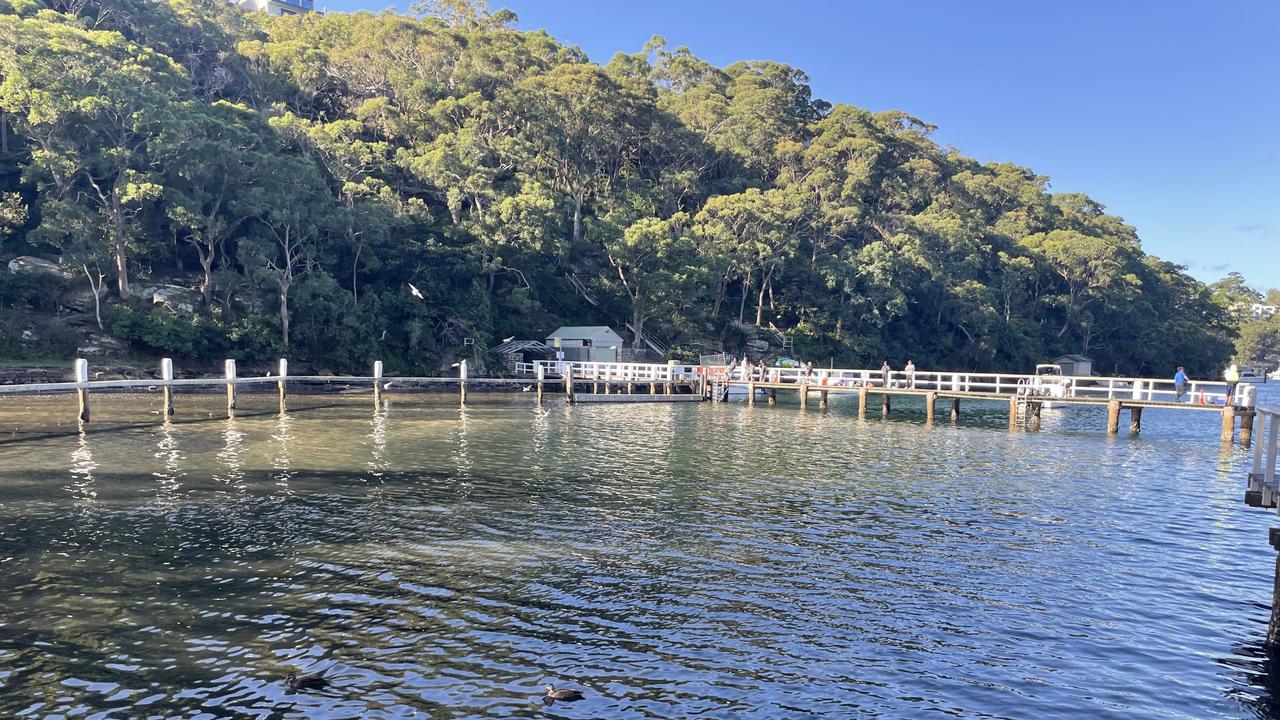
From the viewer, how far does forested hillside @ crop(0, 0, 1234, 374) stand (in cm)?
4991

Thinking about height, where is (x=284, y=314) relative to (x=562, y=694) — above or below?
above

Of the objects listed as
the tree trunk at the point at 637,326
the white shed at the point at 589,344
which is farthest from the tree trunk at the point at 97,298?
the tree trunk at the point at 637,326

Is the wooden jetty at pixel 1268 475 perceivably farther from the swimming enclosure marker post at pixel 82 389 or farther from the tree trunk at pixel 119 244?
the tree trunk at pixel 119 244

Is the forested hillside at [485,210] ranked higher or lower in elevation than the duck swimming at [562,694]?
higher

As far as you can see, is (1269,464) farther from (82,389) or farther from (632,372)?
(632,372)

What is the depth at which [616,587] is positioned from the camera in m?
12.9

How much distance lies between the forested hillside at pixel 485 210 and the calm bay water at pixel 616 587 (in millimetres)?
30014

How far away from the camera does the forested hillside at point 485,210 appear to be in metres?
49.9

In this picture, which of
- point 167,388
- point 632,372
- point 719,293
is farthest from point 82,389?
point 719,293

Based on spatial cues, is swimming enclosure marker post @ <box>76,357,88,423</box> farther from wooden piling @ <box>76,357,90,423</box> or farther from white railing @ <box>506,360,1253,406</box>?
white railing @ <box>506,360,1253,406</box>

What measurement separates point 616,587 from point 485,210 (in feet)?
194

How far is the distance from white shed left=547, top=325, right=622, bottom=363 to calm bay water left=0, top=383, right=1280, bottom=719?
1462 inches

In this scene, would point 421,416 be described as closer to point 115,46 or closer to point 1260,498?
point 1260,498

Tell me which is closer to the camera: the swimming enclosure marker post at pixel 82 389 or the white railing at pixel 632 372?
the swimming enclosure marker post at pixel 82 389
